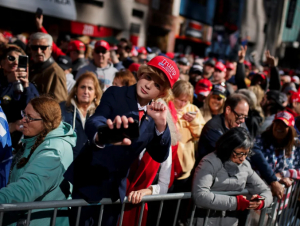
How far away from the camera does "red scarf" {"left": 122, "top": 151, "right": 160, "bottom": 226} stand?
9.05ft

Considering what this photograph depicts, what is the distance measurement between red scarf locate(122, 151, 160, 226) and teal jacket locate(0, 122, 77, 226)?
489 millimetres

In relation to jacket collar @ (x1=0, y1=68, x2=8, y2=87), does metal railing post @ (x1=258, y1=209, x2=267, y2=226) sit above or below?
below

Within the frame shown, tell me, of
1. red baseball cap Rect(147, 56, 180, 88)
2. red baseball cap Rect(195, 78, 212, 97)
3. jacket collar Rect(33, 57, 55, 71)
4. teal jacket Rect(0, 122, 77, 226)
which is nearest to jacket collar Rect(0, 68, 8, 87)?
jacket collar Rect(33, 57, 55, 71)

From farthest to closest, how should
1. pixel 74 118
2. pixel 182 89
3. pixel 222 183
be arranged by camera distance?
pixel 182 89 → pixel 74 118 → pixel 222 183

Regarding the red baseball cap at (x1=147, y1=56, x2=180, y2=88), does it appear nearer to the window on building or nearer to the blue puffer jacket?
the blue puffer jacket

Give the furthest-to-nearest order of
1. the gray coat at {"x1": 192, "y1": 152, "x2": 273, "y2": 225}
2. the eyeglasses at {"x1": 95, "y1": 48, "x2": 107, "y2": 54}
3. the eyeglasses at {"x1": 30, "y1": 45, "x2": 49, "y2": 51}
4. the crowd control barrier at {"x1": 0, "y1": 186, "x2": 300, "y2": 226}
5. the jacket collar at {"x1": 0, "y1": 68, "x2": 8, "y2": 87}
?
the eyeglasses at {"x1": 95, "y1": 48, "x2": 107, "y2": 54} → the eyeglasses at {"x1": 30, "y1": 45, "x2": 49, "y2": 51} → the jacket collar at {"x1": 0, "y1": 68, "x2": 8, "y2": 87} → the gray coat at {"x1": 192, "y1": 152, "x2": 273, "y2": 225} → the crowd control barrier at {"x1": 0, "y1": 186, "x2": 300, "y2": 226}

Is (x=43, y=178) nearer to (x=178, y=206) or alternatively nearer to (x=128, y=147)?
(x=128, y=147)

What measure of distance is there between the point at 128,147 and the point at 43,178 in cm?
64

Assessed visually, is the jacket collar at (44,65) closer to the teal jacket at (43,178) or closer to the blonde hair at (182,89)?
the blonde hair at (182,89)

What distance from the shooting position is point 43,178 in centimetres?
236

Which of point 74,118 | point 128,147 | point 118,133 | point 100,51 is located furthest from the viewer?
point 100,51

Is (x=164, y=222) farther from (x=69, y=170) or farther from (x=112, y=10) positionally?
(x=112, y=10)

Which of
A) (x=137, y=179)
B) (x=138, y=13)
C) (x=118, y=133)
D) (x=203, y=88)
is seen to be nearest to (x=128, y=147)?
(x=118, y=133)

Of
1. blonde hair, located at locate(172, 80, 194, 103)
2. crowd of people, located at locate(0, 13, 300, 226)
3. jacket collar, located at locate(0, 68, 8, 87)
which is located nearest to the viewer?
crowd of people, located at locate(0, 13, 300, 226)
